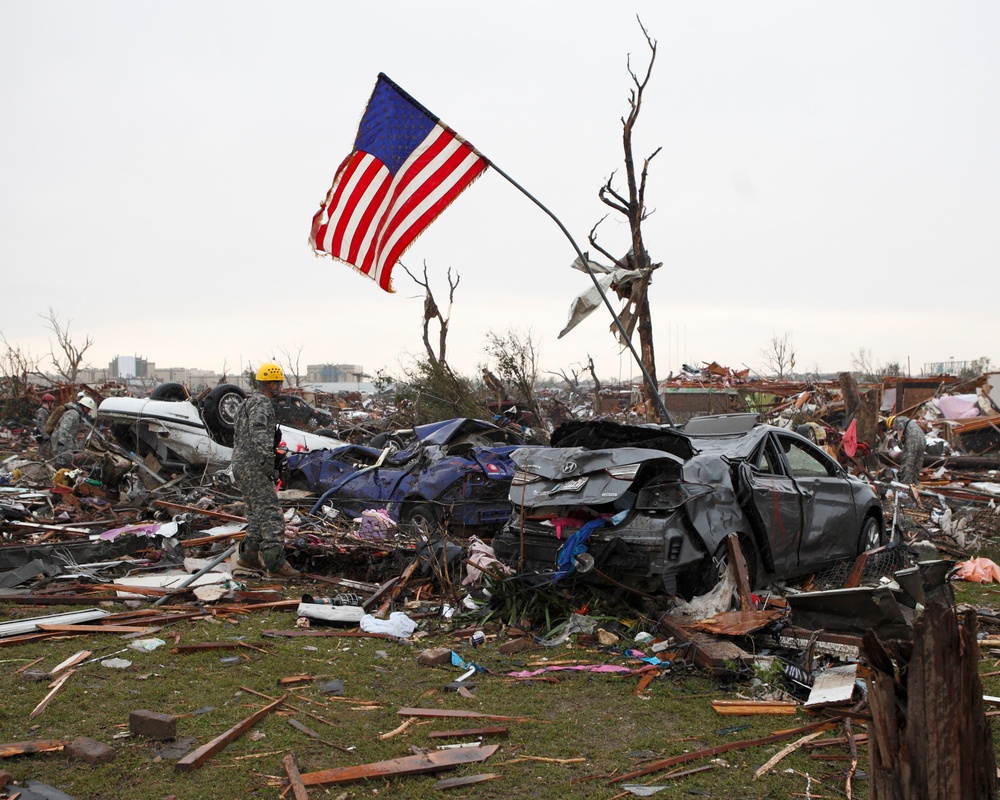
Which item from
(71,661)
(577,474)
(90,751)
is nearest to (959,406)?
(577,474)

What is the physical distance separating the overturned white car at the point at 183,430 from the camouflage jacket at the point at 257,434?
203 inches

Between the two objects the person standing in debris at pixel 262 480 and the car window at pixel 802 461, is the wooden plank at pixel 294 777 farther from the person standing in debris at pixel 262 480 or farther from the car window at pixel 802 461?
the car window at pixel 802 461

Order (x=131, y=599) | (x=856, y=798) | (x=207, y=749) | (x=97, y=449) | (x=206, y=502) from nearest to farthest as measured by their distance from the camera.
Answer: (x=856, y=798), (x=207, y=749), (x=131, y=599), (x=206, y=502), (x=97, y=449)

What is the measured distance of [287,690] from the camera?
5.22 metres

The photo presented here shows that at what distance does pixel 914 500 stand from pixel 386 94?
31.6ft

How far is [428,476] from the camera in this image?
991 centimetres

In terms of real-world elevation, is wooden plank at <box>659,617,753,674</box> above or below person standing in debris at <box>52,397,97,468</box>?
below

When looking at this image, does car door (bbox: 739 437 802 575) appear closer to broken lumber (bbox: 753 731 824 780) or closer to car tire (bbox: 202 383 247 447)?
broken lumber (bbox: 753 731 824 780)

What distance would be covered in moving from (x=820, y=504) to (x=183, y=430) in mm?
10440

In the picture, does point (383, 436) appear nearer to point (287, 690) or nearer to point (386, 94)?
point (386, 94)

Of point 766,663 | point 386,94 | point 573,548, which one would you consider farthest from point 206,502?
point 766,663

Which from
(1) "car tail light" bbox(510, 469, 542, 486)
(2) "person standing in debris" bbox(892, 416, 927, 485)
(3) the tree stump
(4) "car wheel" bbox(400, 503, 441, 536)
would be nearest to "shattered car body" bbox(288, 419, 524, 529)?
(4) "car wheel" bbox(400, 503, 441, 536)

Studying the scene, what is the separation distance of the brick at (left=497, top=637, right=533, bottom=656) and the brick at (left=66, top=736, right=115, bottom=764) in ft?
9.03

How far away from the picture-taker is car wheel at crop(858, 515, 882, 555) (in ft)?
29.1
